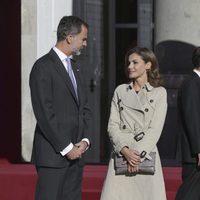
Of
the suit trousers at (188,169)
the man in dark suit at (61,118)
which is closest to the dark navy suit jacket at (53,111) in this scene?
the man in dark suit at (61,118)

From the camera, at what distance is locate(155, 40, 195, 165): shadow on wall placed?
10406 millimetres

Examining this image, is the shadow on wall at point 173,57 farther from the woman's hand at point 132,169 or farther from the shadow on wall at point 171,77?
the woman's hand at point 132,169

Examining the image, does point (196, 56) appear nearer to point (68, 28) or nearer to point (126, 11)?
point (68, 28)

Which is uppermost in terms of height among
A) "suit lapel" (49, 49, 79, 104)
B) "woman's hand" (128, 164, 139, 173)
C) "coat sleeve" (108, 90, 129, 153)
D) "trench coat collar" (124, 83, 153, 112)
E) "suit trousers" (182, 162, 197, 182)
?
"suit lapel" (49, 49, 79, 104)

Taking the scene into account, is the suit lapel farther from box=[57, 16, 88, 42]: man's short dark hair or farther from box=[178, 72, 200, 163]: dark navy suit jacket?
box=[178, 72, 200, 163]: dark navy suit jacket

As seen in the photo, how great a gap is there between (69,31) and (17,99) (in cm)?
438

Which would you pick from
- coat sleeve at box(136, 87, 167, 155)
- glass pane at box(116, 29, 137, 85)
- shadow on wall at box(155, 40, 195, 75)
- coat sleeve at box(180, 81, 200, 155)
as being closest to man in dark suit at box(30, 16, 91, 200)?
coat sleeve at box(136, 87, 167, 155)

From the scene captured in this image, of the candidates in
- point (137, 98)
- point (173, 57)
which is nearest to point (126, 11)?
point (173, 57)

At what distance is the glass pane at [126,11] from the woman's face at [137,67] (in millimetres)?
4742

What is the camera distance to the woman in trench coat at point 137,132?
697 centimetres

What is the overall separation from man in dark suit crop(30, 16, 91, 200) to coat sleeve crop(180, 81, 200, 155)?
40.3 inches

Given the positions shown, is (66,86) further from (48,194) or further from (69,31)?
(48,194)

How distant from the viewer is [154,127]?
7.00 m

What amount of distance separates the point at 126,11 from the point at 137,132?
508 centimetres
